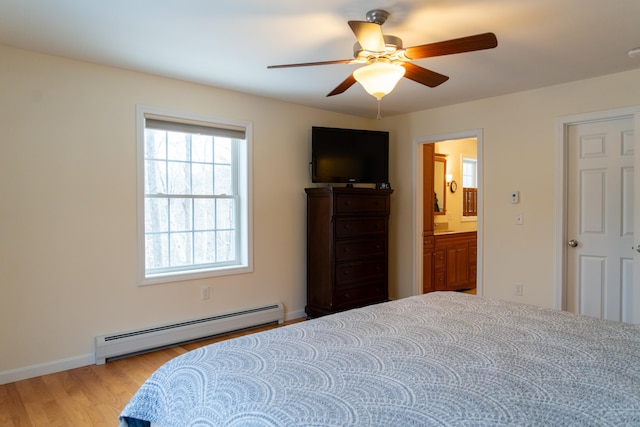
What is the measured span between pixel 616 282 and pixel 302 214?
9.63 feet

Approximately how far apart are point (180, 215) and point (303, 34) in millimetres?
1994

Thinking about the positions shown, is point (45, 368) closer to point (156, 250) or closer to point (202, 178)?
point (156, 250)

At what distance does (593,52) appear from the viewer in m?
2.79

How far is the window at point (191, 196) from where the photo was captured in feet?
11.2

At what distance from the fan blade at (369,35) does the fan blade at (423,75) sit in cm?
29

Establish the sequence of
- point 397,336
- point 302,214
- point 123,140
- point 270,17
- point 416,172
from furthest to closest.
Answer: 1. point 416,172
2. point 302,214
3. point 123,140
4. point 270,17
5. point 397,336

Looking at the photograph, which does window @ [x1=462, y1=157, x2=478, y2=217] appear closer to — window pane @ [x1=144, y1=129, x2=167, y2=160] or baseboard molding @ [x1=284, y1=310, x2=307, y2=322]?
baseboard molding @ [x1=284, y1=310, x2=307, y2=322]

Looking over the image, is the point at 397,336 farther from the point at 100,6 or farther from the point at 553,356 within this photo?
the point at 100,6

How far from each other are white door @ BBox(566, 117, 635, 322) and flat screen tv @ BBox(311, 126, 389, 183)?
185 centimetres

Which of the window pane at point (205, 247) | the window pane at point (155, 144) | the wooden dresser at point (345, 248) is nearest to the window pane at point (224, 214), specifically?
the window pane at point (205, 247)

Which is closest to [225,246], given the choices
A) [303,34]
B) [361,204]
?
[361,204]

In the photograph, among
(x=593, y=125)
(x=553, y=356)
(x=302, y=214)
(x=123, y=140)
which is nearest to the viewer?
(x=553, y=356)

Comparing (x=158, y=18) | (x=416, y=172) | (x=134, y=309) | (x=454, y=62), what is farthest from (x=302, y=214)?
(x=158, y=18)

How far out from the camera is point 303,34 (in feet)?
8.11
